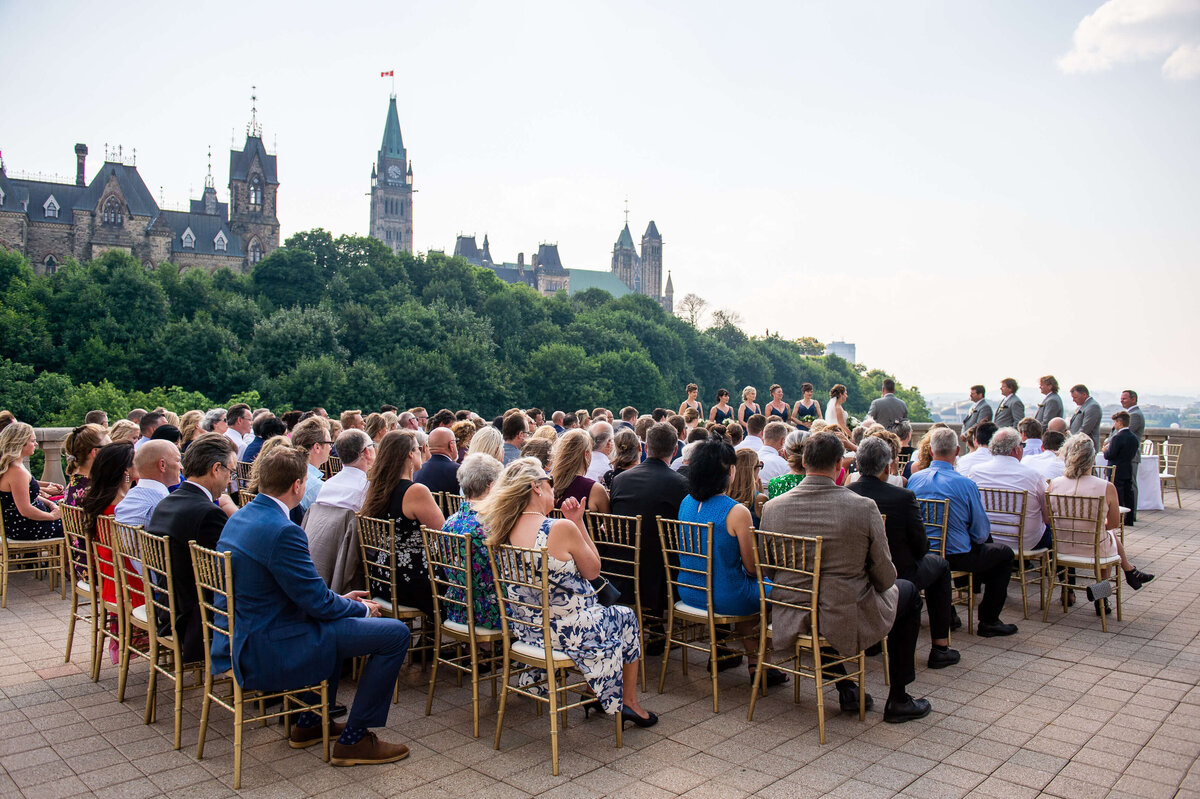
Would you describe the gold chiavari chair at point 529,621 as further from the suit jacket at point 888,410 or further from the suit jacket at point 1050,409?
the suit jacket at point 1050,409

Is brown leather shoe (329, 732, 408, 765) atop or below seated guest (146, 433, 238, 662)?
below

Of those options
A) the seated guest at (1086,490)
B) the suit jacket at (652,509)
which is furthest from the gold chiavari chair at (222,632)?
the seated guest at (1086,490)

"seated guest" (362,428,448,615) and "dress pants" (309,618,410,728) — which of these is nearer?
"dress pants" (309,618,410,728)

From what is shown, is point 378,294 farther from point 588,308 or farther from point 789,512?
point 789,512

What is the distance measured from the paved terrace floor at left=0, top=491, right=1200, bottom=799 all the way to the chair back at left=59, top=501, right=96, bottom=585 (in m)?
0.62

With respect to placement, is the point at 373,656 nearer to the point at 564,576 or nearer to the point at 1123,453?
the point at 564,576

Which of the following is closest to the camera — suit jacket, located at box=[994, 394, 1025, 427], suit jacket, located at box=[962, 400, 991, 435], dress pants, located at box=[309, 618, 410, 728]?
dress pants, located at box=[309, 618, 410, 728]

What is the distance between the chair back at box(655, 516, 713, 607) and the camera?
4.69m

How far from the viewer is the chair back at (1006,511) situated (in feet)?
21.1

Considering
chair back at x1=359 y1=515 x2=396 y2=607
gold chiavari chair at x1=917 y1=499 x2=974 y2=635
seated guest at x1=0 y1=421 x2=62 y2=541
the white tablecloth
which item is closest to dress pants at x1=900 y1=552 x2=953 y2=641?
gold chiavari chair at x1=917 y1=499 x2=974 y2=635

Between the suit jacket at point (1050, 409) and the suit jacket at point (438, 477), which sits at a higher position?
the suit jacket at point (1050, 409)

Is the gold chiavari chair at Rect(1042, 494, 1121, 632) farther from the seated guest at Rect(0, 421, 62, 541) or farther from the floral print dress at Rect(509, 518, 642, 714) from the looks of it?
the seated guest at Rect(0, 421, 62, 541)

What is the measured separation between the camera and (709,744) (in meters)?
4.25

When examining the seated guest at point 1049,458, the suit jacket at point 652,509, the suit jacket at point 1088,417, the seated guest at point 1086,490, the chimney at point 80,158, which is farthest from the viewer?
the chimney at point 80,158
